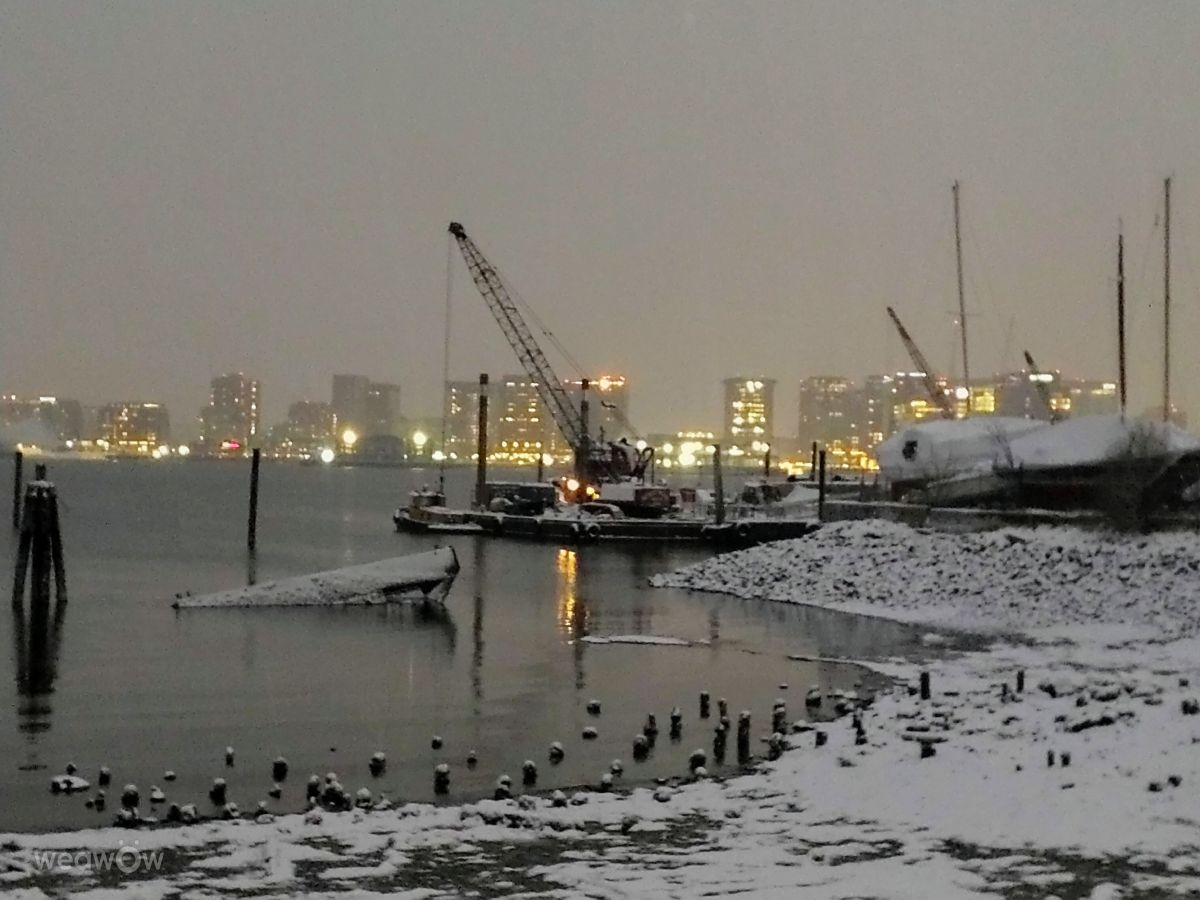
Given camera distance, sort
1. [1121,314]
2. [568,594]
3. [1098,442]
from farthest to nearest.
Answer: [1121,314], [1098,442], [568,594]

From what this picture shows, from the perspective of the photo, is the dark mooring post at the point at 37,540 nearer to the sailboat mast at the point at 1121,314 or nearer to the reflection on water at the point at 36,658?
the reflection on water at the point at 36,658

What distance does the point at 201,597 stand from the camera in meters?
35.7

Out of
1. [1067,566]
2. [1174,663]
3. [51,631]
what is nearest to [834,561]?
[1067,566]

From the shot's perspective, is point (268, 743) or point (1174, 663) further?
point (1174, 663)

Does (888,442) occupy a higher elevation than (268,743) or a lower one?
higher

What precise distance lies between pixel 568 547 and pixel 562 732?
47563mm

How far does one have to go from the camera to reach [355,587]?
115 ft

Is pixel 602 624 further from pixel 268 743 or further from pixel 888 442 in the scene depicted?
pixel 888 442

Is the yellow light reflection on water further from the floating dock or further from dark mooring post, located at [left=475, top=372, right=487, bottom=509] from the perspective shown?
dark mooring post, located at [left=475, top=372, right=487, bottom=509]

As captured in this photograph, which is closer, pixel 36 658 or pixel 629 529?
pixel 36 658

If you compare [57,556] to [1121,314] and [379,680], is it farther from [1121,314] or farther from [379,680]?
[1121,314]
